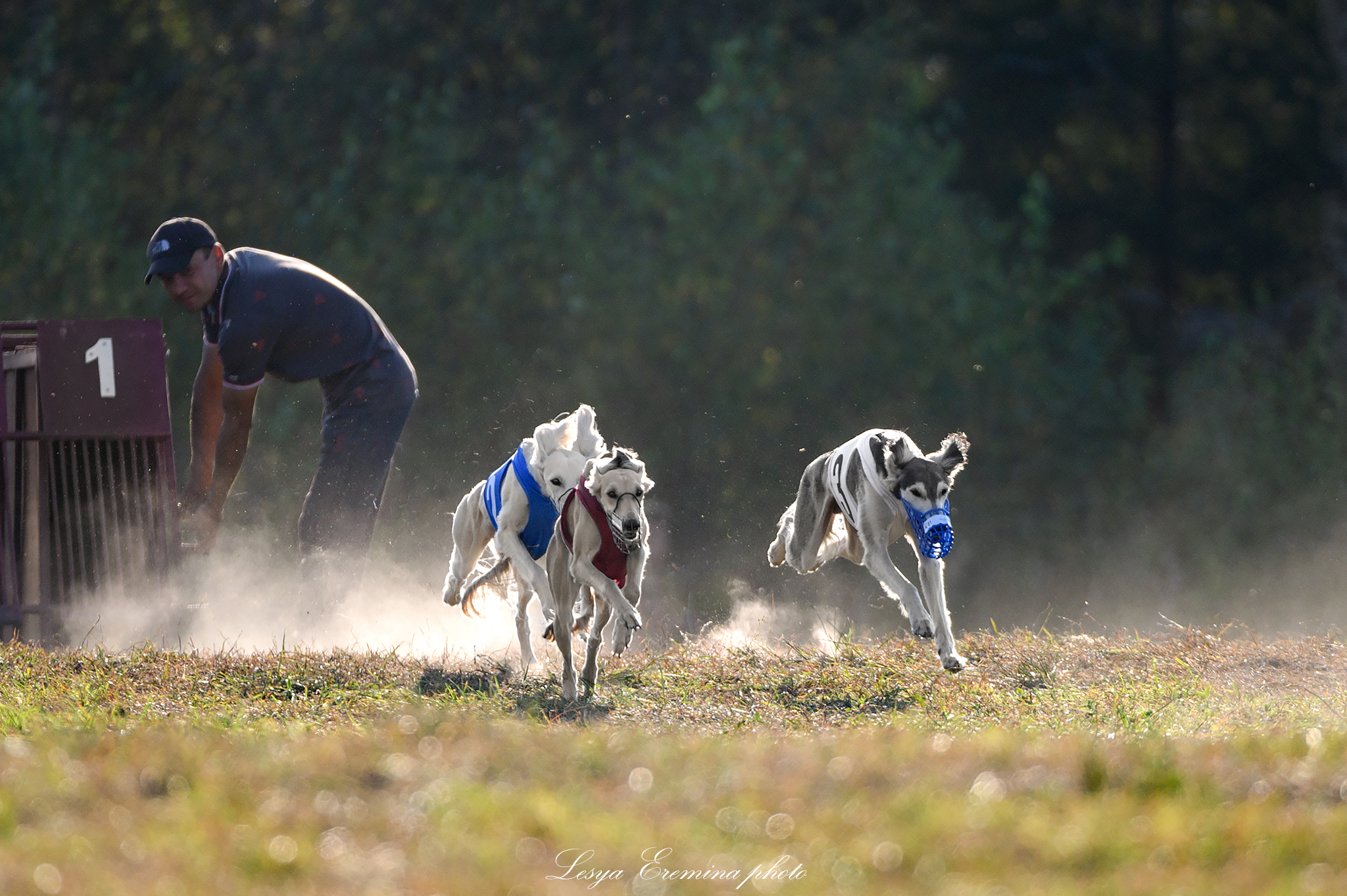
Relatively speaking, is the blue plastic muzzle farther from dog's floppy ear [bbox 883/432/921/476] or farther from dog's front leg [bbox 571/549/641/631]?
dog's front leg [bbox 571/549/641/631]

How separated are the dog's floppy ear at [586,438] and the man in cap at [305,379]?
1.69 meters

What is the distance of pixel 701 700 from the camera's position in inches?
249

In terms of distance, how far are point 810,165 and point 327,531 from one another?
964 centimetres

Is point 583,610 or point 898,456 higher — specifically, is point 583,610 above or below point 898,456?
below

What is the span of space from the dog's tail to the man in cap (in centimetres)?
87

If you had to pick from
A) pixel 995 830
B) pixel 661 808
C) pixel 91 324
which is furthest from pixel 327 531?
pixel 995 830

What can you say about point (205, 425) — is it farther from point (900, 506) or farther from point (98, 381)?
point (900, 506)

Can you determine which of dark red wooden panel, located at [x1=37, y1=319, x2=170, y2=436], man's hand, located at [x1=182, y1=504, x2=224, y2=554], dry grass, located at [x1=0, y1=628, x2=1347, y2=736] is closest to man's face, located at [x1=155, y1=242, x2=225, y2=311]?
dark red wooden panel, located at [x1=37, y1=319, x2=170, y2=436]

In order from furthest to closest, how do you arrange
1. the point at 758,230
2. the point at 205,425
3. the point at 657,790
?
1. the point at 758,230
2. the point at 205,425
3. the point at 657,790

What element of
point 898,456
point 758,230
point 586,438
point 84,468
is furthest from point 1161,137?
point 84,468

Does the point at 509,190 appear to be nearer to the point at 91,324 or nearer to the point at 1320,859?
the point at 91,324

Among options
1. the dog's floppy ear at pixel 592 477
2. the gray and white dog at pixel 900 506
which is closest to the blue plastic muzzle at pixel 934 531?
the gray and white dog at pixel 900 506

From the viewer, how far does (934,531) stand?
651 cm

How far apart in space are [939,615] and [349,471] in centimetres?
338
